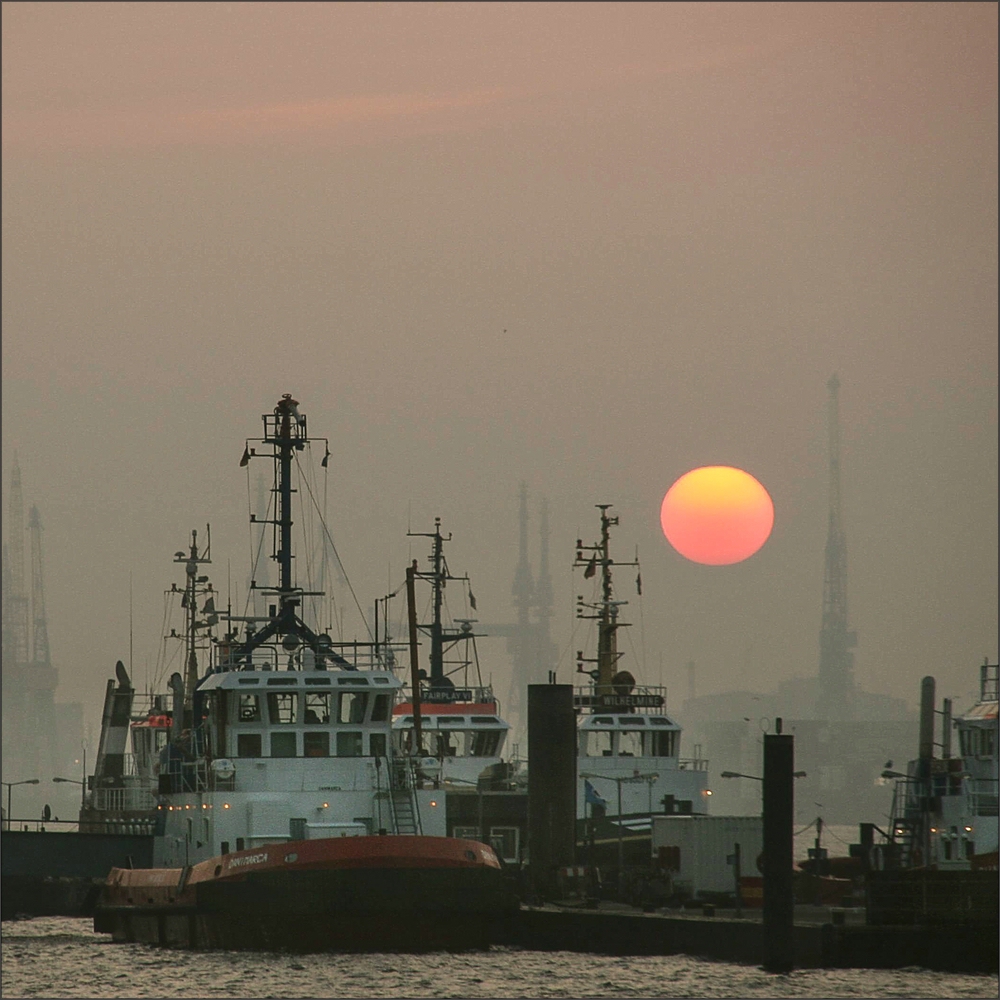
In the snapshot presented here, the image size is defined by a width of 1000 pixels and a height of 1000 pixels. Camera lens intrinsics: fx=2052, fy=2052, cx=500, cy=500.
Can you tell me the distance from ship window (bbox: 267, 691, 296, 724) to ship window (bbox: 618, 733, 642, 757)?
23975 millimetres

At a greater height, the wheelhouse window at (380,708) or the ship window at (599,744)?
the wheelhouse window at (380,708)

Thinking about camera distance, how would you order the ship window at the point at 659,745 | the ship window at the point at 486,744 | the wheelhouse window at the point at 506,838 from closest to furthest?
the wheelhouse window at the point at 506,838
the ship window at the point at 659,745
the ship window at the point at 486,744

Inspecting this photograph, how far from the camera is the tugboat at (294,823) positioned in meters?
48.2

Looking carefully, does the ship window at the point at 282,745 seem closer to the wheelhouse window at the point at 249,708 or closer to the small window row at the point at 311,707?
the small window row at the point at 311,707

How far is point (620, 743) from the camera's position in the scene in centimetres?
7625

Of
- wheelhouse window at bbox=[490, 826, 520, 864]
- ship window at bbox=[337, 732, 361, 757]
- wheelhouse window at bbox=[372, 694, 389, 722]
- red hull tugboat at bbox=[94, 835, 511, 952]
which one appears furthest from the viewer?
wheelhouse window at bbox=[490, 826, 520, 864]

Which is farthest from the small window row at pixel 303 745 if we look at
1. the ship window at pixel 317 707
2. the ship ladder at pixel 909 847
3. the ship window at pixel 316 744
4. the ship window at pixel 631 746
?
the ship window at pixel 631 746

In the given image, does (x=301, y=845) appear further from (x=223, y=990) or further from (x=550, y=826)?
(x=550, y=826)

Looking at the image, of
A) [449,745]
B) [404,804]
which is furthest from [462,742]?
[404,804]

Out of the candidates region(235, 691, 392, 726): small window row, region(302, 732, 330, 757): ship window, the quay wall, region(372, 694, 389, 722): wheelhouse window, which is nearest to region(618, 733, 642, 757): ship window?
the quay wall

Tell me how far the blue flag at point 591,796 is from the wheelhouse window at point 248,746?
21331 millimetres

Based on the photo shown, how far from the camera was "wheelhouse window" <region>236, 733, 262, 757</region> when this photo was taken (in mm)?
53719

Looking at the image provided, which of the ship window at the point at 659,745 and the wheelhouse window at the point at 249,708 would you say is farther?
the ship window at the point at 659,745

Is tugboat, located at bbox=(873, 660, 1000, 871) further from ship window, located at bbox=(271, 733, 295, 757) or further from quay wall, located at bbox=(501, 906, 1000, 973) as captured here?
ship window, located at bbox=(271, 733, 295, 757)
